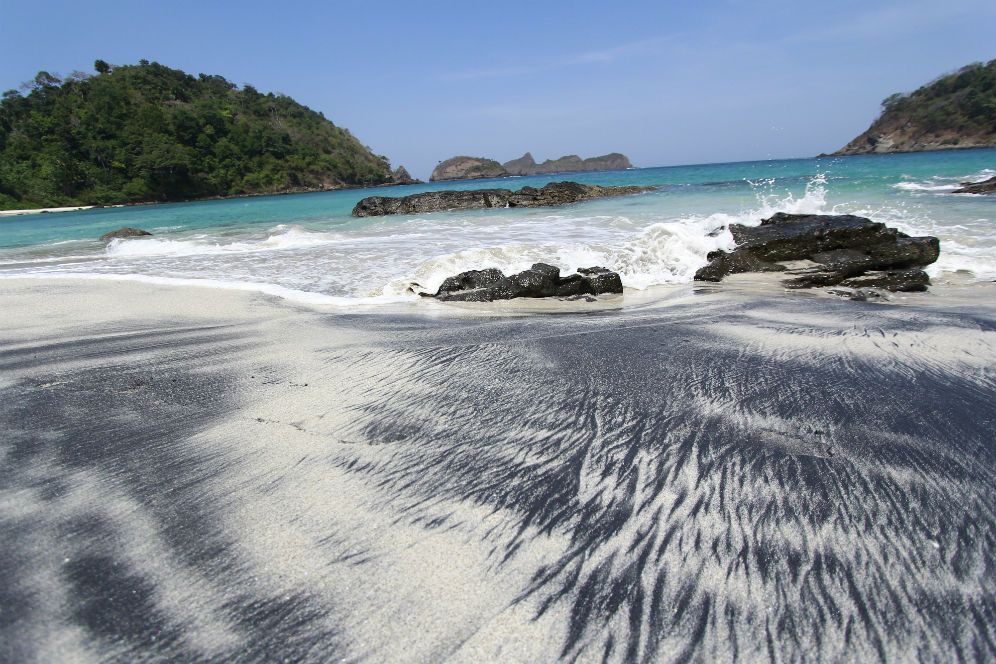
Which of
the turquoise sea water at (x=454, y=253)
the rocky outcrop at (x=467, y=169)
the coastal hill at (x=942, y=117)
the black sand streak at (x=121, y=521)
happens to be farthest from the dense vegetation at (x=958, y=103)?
the black sand streak at (x=121, y=521)

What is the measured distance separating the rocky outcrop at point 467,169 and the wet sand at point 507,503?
452 feet

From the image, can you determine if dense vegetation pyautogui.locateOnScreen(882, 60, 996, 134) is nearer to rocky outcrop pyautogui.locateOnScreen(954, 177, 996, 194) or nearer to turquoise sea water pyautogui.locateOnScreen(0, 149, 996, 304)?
rocky outcrop pyautogui.locateOnScreen(954, 177, 996, 194)

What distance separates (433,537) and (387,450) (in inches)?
22.7

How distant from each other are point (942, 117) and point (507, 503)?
10106cm

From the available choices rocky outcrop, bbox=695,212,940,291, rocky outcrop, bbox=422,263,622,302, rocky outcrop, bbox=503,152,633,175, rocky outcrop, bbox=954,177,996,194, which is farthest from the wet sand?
rocky outcrop, bbox=503,152,633,175

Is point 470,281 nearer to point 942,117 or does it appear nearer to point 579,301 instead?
point 579,301

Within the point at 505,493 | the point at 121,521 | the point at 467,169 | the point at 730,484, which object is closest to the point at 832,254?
the point at 730,484

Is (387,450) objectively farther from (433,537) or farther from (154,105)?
(154,105)

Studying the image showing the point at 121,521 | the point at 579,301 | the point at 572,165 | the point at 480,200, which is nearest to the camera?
the point at 121,521

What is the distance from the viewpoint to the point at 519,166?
6614 inches

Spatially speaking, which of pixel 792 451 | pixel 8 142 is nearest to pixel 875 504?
pixel 792 451

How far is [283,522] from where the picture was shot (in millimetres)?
1504

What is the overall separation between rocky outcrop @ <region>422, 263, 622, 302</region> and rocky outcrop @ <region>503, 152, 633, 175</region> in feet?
524

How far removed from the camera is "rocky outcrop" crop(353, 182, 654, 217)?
24719mm
